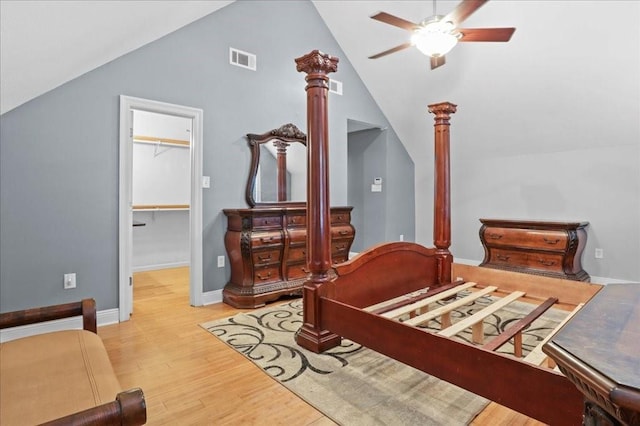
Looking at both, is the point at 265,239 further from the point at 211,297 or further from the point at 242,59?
the point at 242,59

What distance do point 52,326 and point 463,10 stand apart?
3.97m

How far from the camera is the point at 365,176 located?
6301 millimetres

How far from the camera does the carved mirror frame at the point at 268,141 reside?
3.93 meters

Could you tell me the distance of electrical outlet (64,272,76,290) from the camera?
291cm

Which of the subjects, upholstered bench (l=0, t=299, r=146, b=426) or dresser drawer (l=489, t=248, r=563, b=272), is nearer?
upholstered bench (l=0, t=299, r=146, b=426)

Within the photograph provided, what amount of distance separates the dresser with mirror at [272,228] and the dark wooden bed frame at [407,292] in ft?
3.36

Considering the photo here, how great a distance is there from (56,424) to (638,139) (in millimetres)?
5331

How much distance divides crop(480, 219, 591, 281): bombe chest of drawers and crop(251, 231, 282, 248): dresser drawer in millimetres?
2895

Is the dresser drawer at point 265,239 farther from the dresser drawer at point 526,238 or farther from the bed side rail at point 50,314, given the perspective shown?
the dresser drawer at point 526,238

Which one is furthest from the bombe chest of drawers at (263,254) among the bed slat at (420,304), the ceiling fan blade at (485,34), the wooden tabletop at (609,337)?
the wooden tabletop at (609,337)

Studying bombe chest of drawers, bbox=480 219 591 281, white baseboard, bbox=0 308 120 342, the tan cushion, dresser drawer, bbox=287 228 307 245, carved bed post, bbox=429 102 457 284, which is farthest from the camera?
bombe chest of drawers, bbox=480 219 591 281

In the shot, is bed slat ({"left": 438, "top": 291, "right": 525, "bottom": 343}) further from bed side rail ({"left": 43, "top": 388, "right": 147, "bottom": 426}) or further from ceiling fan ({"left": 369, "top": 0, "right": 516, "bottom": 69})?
ceiling fan ({"left": 369, "top": 0, "right": 516, "bottom": 69})

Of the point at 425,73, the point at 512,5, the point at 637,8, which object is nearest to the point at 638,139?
the point at 637,8

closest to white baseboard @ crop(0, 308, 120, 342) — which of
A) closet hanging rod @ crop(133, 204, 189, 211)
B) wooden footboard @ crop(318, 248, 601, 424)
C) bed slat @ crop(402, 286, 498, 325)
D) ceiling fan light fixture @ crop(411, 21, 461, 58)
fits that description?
wooden footboard @ crop(318, 248, 601, 424)
